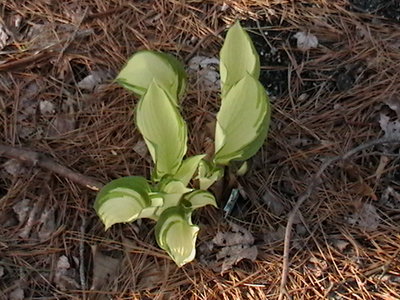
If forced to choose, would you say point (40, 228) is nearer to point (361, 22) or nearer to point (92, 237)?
point (92, 237)

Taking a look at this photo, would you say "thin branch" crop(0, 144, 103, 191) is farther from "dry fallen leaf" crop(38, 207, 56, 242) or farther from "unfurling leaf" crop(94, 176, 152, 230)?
"unfurling leaf" crop(94, 176, 152, 230)

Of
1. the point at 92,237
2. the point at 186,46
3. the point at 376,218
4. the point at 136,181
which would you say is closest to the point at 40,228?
the point at 92,237

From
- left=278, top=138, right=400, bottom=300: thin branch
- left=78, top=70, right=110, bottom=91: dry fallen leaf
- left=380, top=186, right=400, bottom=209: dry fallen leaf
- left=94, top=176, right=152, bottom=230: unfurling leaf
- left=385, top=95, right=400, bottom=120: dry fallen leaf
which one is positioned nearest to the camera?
left=94, top=176, right=152, bottom=230: unfurling leaf

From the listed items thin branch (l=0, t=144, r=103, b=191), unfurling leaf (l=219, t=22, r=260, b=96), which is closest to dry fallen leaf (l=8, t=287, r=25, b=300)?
thin branch (l=0, t=144, r=103, b=191)

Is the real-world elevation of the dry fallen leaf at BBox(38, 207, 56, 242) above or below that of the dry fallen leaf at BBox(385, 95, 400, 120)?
below

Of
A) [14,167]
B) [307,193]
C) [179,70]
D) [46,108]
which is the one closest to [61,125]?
[46,108]
